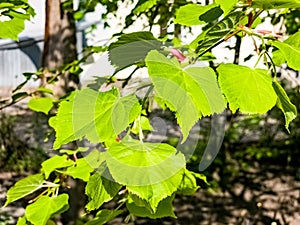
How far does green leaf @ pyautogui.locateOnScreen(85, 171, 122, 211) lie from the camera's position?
2.46ft

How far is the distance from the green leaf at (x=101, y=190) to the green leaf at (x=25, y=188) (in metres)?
0.43

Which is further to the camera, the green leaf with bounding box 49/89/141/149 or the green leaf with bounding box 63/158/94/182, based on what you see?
the green leaf with bounding box 63/158/94/182

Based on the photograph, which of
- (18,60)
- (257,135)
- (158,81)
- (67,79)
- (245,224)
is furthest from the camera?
(18,60)

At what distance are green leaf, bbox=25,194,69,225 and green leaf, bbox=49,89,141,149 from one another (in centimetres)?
37

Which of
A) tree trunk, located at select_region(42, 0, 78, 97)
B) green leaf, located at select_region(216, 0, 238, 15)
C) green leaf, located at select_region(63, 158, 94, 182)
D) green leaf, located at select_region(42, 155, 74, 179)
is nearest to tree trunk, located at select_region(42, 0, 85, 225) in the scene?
tree trunk, located at select_region(42, 0, 78, 97)

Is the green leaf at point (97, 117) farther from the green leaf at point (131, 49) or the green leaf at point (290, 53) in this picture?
the green leaf at point (290, 53)

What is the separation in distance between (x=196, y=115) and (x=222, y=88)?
0.19 feet

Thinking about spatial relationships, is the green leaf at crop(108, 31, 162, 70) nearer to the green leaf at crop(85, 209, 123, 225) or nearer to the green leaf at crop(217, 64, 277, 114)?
the green leaf at crop(217, 64, 277, 114)

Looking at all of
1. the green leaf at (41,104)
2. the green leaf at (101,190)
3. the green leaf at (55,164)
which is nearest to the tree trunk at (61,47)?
the green leaf at (41,104)

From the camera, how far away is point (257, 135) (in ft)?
17.3

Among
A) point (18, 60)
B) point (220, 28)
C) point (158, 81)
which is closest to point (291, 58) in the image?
point (220, 28)

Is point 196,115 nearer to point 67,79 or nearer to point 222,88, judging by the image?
point 222,88

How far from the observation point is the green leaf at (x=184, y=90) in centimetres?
64

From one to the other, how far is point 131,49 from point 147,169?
248 mm
